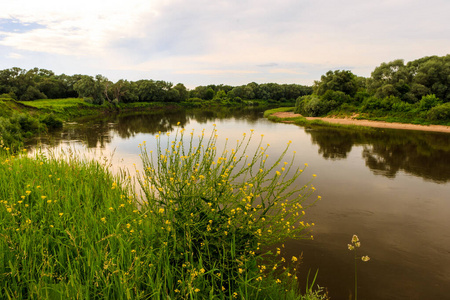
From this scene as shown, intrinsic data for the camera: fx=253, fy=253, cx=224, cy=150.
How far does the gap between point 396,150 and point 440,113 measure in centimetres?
2076

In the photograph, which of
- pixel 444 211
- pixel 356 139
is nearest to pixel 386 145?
pixel 356 139

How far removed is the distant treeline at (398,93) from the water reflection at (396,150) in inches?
355

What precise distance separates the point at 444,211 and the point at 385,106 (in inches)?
1623

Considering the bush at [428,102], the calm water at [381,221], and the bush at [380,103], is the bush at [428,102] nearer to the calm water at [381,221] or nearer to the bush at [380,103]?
the bush at [380,103]

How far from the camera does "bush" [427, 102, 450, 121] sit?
38844mm

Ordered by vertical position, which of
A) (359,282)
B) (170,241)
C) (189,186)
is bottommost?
(359,282)

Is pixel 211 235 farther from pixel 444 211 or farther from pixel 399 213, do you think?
pixel 444 211

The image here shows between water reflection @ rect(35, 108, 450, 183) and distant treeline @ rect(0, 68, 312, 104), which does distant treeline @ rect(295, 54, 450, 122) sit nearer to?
water reflection @ rect(35, 108, 450, 183)

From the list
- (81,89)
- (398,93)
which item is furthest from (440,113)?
(81,89)

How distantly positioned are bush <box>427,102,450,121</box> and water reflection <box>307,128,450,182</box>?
6.49 m

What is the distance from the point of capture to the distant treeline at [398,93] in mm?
42803

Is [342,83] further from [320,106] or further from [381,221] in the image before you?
[381,221]

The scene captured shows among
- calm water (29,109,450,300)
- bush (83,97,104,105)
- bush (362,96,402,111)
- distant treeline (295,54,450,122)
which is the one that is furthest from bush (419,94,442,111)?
bush (83,97,104,105)

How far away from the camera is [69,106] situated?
62031 millimetres
